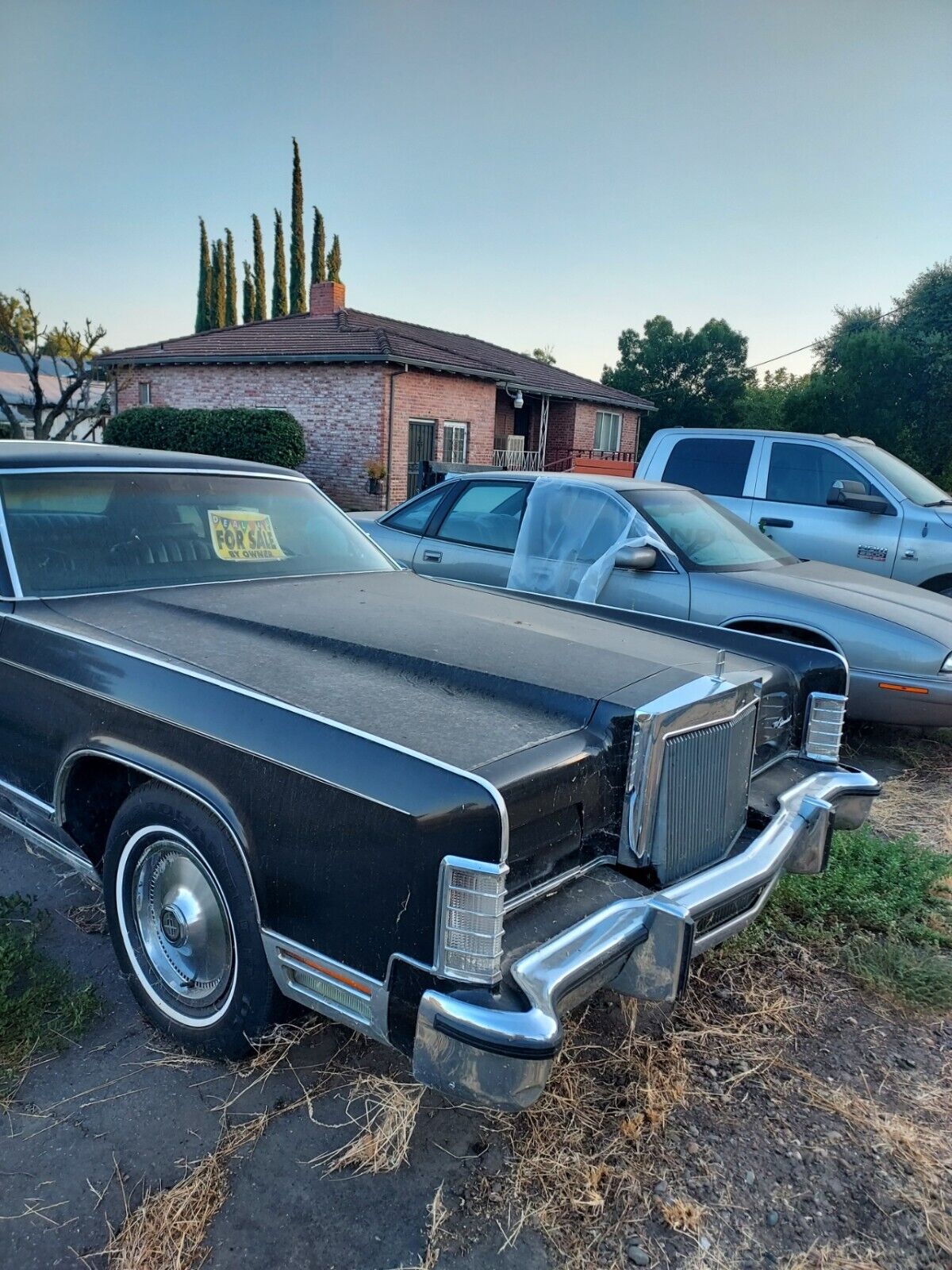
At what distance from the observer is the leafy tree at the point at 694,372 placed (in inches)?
1465

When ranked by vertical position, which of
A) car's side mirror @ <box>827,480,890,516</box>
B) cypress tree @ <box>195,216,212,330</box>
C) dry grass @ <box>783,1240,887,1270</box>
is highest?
cypress tree @ <box>195,216,212,330</box>

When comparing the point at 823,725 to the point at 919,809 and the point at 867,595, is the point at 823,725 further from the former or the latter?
the point at 867,595

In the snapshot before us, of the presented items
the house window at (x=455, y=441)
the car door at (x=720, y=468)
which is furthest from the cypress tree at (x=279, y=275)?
the car door at (x=720, y=468)

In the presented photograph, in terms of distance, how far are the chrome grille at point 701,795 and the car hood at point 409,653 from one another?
0.20 metres

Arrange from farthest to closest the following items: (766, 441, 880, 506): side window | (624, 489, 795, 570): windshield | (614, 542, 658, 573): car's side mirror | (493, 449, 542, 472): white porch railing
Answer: (493, 449, 542, 472): white porch railing
(766, 441, 880, 506): side window
(624, 489, 795, 570): windshield
(614, 542, 658, 573): car's side mirror

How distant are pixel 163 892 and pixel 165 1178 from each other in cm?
73

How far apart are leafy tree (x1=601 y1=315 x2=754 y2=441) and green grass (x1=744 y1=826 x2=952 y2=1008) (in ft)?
114

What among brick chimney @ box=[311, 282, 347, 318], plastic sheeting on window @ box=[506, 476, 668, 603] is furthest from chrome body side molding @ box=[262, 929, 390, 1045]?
brick chimney @ box=[311, 282, 347, 318]

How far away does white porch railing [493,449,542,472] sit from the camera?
23094 millimetres

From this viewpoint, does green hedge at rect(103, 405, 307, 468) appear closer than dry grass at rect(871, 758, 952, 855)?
No

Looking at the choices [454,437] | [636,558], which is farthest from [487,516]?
[454,437]

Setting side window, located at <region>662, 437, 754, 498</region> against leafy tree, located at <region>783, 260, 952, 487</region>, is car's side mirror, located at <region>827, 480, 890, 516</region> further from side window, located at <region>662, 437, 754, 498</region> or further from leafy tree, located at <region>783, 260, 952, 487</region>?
leafy tree, located at <region>783, 260, 952, 487</region>

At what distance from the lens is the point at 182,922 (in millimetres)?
2396

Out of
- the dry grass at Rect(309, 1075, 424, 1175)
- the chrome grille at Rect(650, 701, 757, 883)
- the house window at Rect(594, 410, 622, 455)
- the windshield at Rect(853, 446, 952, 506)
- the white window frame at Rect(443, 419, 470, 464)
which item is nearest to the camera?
the dry grass at Rect(309, 1075, 424, 1175)
